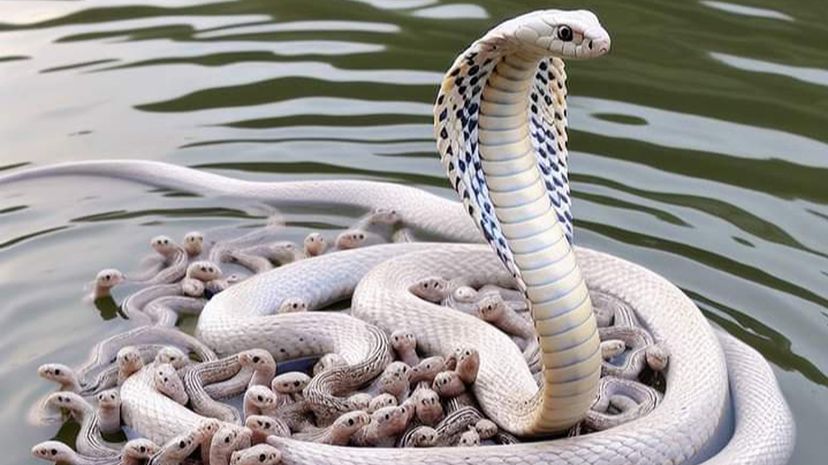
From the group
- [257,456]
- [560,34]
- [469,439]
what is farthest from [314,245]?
[560,34]

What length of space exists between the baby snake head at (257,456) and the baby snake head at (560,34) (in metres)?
1.84

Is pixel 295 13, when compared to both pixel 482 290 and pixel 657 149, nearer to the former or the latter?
pixel 657 149

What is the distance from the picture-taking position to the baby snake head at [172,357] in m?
5.75

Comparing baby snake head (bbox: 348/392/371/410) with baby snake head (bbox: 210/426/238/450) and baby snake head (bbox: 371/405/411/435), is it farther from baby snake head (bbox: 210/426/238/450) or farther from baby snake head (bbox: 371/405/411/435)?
baby snake head (bbox: 210/426/238/450)

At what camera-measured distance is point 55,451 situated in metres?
5.15

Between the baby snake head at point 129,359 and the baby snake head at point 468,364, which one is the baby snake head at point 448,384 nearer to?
the baby snake head at point 468,364

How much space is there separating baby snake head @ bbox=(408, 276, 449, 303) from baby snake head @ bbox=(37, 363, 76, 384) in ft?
5.68

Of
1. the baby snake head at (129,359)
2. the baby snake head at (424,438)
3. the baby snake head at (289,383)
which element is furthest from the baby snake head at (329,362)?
the baby snake head at (129,359)

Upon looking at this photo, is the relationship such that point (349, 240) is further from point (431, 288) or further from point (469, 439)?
point (469, 439)

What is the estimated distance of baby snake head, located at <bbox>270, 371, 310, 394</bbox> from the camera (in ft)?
18.1

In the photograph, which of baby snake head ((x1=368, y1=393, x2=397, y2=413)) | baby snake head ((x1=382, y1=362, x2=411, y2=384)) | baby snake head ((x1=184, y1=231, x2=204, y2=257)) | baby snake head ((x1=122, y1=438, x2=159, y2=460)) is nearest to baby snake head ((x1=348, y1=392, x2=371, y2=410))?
baby snake head ((x1=368, y1=393, x2=397, y2=413))

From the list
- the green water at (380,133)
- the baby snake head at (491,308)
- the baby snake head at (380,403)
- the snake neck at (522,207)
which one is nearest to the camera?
the snake neck at (522,207)

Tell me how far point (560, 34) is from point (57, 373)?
9.74 ft

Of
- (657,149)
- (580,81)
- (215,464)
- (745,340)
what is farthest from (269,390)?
(580,81)
